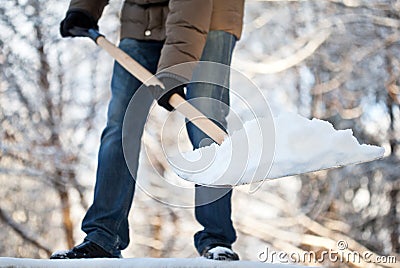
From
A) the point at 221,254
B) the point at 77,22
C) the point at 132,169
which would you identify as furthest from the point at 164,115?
the point at 221,254

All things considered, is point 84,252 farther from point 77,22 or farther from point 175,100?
point 77,22

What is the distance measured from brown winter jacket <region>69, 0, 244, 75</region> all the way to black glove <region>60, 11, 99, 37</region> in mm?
15

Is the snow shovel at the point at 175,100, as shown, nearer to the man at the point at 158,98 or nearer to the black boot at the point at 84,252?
the man at the point at 158,98

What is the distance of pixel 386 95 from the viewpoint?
4633 mm

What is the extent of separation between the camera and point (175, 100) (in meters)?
1.68

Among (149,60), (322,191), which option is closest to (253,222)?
(322,191)

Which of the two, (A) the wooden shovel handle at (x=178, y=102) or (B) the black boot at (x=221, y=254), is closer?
(B) the black boot at (x=221, y=254)

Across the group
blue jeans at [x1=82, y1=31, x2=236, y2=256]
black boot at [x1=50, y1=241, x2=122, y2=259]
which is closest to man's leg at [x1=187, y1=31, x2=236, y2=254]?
blue jeans at [x1=82, y1=31, x2=236, y2=256]

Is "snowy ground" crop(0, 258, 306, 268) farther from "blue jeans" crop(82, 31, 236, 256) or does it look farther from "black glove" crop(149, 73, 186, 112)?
"black glove" crop(149, 73, 186, 112)

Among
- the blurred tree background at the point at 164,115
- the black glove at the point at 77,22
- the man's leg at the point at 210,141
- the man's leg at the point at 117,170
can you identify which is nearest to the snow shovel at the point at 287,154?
the man's leg at the point at 210,141

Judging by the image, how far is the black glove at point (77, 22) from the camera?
1931 mm

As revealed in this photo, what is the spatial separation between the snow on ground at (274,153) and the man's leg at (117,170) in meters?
0.22

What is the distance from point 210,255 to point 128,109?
0.46m

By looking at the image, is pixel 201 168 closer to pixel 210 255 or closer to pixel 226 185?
pixel 226 185
